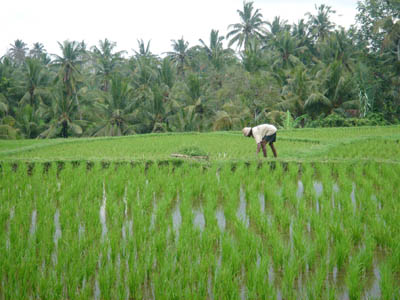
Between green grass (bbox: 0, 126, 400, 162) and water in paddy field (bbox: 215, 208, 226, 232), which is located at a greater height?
green grass (bbox: 0, 126, 400, 162)

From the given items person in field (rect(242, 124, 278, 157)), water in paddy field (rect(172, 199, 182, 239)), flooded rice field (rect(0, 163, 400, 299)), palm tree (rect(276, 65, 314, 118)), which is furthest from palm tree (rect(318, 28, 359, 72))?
water in paddy field (rect(172, 199, 182, 239))

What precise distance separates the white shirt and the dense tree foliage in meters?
8.02

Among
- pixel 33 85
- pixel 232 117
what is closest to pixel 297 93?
pixel 232 117

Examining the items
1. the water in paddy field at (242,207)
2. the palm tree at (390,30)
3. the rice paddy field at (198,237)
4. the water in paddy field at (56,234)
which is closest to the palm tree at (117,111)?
the palm tree at (390,30)

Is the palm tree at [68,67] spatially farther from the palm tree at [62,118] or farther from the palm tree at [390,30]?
the palm tree at [390,30]

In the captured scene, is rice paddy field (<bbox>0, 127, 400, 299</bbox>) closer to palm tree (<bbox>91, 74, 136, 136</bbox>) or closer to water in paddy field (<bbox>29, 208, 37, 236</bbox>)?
water in paddy field (<bbox>29, 208, 37, 236</bbox>)

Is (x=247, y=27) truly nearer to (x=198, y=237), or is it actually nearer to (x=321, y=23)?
(x=321, y=23)

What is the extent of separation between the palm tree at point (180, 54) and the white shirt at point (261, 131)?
18536mm

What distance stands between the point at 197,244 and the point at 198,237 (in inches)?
2.5

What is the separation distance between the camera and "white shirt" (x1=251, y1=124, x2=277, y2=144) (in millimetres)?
5972

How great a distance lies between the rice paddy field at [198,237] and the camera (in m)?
1.85

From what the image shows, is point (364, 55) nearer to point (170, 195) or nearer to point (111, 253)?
point (170, 195)

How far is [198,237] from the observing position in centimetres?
243

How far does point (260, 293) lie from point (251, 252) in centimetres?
44
